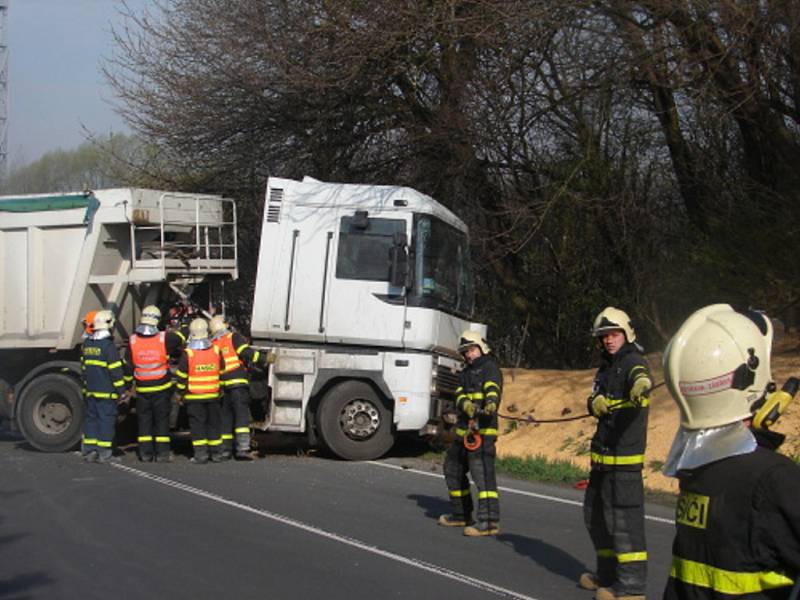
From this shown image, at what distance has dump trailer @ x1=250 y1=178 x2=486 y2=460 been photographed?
13.0m

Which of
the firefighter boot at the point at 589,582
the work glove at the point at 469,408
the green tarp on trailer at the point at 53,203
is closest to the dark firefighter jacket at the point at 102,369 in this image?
the green tarp on trailer at the point at 53,203

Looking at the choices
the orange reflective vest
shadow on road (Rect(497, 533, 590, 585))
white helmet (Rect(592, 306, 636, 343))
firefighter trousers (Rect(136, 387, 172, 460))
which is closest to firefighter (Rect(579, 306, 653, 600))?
white helmet (Rect(592, 306, 636, 343))

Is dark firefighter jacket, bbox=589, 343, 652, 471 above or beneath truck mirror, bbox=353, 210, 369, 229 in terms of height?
beneath

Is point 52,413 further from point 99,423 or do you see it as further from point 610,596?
point 610,596

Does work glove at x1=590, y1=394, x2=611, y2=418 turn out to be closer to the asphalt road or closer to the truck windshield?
the asphalt road

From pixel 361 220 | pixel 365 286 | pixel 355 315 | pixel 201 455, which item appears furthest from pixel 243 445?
pixel 361 220

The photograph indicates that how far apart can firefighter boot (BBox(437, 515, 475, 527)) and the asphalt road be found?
0.42 feet

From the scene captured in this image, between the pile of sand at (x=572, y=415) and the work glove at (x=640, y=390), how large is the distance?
4858 mm

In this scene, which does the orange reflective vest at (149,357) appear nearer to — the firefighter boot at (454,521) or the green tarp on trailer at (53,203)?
the green tarp on trailer at (53,203)

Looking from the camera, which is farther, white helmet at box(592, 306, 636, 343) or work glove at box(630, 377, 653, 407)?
white helmet at box(592, 306, 636, 343)

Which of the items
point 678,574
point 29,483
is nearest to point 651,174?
point 29,483

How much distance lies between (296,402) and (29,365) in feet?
13.4

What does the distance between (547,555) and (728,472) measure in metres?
5.25

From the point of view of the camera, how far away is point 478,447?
8.85 m
